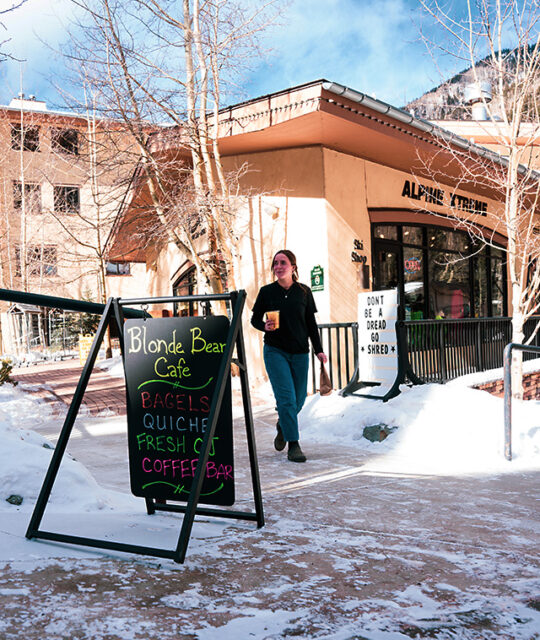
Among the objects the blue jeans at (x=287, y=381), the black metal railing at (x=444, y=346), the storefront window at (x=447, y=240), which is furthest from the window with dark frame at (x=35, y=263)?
the blue jeans at (x=287, y=381)

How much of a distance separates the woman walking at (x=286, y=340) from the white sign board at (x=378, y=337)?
2.26 meters

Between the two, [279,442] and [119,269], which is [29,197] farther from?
[279,442]

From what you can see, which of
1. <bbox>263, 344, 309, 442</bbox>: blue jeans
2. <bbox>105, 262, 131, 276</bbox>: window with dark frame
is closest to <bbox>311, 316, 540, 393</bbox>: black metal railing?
<bbox>263, 344, 309, 442</bbox>: blue jeans

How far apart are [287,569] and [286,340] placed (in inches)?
108

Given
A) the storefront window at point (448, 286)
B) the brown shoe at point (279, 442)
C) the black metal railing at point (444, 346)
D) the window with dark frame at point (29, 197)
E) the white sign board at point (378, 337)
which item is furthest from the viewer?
the window with dark frame at point (29, 197)

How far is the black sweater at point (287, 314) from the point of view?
5.16 metres

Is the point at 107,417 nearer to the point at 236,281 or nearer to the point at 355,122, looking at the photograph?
the point at 236,281

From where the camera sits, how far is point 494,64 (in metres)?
7.96

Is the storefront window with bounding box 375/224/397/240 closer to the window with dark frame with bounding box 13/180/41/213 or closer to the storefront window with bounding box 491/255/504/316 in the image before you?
the storefront window with bounding box 491/255/504/316

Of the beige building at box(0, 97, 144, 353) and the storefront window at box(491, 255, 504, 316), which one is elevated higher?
the beige building at box(0, 97, 144, 353)

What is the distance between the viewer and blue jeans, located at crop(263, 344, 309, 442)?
5.09 m

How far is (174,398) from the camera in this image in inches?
113

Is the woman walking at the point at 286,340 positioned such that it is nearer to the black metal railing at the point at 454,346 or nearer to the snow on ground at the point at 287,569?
the snow on ground at the point at 287,569

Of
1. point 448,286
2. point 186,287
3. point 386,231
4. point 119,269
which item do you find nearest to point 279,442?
point 386,231
